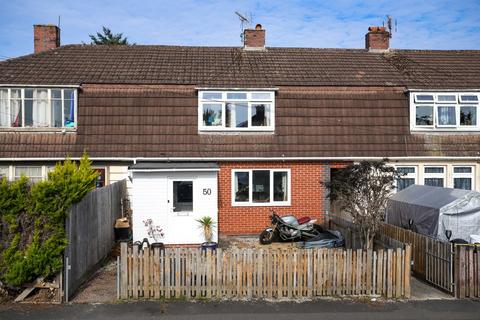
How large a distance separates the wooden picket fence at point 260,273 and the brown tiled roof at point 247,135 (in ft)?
24.1

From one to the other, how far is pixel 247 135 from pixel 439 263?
8.75 m

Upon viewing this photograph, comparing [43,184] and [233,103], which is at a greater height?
[233,103]

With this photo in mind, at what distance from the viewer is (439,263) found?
1019 centimetres

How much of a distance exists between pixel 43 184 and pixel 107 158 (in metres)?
7.29

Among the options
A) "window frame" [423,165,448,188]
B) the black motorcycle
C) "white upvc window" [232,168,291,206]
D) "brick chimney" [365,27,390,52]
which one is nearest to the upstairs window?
"white upvc window" [232,168,291,206]

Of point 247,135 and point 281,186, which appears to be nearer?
point 281,186

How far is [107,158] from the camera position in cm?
1625

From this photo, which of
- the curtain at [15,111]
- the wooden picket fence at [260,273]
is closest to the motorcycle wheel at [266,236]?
the wooden picket fence at [260,273]

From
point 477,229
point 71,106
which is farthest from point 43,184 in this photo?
point 477,229

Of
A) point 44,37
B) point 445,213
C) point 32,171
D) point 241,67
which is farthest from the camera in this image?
point 44,37

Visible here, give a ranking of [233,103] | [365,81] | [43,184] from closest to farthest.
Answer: [43,184] < [233,103] < [365,81]

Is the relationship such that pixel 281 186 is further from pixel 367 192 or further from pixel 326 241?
pixel 367 192

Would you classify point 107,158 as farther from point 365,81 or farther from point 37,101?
point 365,81

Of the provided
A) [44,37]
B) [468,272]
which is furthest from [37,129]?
[468,272]
